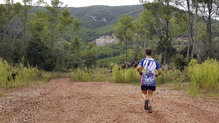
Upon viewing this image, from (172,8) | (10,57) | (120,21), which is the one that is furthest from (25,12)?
(172,8)

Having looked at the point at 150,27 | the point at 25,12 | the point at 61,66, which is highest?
the point at 25,12

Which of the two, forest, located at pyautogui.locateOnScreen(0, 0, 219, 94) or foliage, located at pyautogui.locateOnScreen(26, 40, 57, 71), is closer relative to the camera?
forest, located at pyautogui.locateOnScreen(0, 0, 219, 94)

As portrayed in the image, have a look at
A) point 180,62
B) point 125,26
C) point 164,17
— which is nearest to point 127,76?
point 180,62

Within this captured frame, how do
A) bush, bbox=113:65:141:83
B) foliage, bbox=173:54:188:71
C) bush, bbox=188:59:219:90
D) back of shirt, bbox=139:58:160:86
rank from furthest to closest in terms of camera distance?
foliage, bbox=173:54:188:71
bush, bbox=113:65:141:83
bush, bbox=188:59:219:90
back of shirt, bbox=139:58:160:86

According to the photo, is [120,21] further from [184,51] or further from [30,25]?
[30,25]

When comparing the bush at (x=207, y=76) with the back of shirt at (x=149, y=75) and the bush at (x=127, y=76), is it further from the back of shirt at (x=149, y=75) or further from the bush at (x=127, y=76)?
the bush at (x=127, y=76)

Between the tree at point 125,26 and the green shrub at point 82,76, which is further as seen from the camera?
the tree at point 125,26

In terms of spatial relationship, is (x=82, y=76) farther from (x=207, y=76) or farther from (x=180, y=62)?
(x=207, y=76)

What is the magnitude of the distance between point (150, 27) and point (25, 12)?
22.2 m

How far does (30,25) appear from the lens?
35.1 metres

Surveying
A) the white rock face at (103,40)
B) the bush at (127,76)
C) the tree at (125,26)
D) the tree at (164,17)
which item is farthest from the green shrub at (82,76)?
the white rock face at (103,40)

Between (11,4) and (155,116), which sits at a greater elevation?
(11,4)

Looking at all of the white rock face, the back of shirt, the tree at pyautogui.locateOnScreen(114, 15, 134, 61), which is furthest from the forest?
the white rock face

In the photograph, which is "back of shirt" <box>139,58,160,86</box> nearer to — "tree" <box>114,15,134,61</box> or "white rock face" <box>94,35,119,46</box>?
"tree" <box>114,15,134,61</box>
